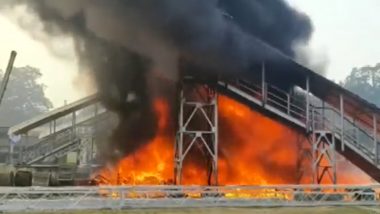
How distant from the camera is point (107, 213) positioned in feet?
63.1

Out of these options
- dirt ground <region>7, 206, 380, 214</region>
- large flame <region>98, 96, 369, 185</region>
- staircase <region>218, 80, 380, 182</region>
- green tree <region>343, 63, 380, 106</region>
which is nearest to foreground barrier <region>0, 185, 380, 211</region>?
dirt ground <region>7, 206, 380, 214</region>

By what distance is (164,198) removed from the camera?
21750 mm

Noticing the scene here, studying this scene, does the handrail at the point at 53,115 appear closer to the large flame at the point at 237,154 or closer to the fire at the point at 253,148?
the large flame at the point at 237,154

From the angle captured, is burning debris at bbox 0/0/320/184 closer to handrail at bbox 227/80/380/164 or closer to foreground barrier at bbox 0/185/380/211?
handrail at bbox 227/80/380/164

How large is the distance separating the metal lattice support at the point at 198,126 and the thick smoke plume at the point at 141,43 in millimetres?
1446

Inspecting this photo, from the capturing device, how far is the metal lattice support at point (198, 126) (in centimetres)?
2725

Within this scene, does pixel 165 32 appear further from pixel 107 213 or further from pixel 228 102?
pixel 107 213

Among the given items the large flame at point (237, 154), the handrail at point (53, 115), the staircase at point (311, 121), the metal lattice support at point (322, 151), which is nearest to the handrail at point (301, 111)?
the staircase at point (311, 121)

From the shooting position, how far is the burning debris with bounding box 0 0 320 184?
26703 millimetres

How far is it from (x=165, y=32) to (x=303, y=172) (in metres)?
10.9

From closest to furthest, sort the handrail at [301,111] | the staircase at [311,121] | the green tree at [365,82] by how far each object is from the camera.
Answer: the staircase at [311,121]
the handrail at [301,111]
the green tree at [365,82]

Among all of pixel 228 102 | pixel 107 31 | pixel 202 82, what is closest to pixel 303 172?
pixel 228 102

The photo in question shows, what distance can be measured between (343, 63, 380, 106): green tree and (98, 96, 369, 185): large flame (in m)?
76.1

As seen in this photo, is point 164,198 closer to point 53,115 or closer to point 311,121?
point 311,121
